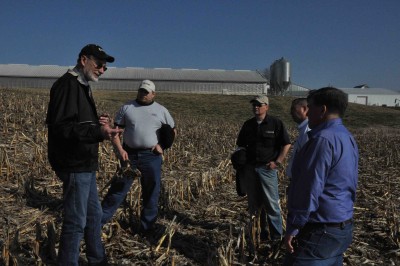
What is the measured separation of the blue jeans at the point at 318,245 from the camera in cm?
273

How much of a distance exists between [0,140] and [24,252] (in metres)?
5.87

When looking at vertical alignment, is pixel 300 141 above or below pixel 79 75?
below

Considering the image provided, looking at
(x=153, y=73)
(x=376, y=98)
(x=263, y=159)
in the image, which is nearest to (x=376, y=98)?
(x=376, y=98)

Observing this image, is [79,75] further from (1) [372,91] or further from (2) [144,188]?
(1) [372,91]

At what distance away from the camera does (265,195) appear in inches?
199

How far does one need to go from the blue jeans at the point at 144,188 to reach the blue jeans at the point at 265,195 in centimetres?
113

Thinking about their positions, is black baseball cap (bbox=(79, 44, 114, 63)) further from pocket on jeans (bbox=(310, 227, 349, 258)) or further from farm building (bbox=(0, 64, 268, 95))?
farm building (bbox=(0, 64, 268, 95))

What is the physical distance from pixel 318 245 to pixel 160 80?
59085 mm

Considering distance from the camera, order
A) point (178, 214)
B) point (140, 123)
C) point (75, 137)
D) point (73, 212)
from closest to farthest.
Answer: point (75, 137) → point (73, 212) → point (140, 123) → point (178, 214)

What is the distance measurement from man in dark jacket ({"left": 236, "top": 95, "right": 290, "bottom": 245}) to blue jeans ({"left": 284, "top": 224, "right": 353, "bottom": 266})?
2229 mm

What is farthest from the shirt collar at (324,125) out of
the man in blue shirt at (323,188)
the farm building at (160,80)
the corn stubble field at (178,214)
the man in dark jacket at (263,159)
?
the farm building at (160,80)

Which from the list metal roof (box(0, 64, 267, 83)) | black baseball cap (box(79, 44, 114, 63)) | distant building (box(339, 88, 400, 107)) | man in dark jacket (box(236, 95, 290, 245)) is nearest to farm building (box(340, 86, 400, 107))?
distant building (box(339, 88, 400, 107))

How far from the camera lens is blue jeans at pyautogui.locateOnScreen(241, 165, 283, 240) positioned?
4.97 metres

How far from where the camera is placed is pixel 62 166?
3627mm
